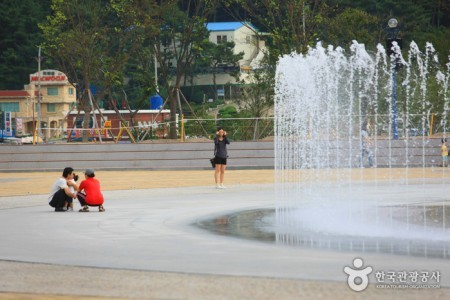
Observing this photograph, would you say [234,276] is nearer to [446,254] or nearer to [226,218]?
[446,254]

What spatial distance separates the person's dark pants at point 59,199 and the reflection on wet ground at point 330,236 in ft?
13.1

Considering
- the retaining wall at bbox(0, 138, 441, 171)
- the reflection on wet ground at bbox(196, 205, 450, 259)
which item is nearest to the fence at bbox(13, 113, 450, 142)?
the retaining wall at bbox(0, 138, 441, 171)

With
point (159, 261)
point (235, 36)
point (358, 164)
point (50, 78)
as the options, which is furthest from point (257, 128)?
point (235, 36)

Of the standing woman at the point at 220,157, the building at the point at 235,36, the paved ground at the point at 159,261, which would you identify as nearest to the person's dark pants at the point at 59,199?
the paved ground at the point at 159,261

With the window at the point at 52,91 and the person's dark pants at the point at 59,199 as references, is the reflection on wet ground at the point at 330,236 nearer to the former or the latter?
the person's dark pants at the point at 59,199

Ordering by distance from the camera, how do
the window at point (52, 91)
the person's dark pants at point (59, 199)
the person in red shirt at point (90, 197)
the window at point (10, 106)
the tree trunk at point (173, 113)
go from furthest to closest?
the window at point (52, 91), the window at point (10, 106), the tree trunk at point (173, 113), the person's dark pants at point (59, 199), the person in red shirt at point (90, 197)

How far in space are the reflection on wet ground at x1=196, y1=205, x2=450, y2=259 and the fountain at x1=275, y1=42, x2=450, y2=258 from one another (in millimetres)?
17

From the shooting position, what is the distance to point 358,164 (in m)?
40.2

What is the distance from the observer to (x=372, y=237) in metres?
16.3

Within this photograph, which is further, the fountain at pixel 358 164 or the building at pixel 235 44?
the building at pixel 235 44

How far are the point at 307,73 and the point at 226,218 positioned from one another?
1225 cm

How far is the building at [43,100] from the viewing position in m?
97.5

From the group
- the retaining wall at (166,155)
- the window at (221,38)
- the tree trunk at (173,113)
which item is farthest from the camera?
the window at (221,38)

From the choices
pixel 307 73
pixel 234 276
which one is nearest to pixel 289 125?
pixel 307 73
